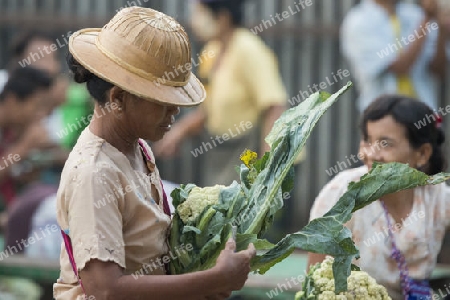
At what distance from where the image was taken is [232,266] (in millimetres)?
3250

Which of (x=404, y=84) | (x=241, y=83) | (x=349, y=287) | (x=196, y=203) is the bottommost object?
(x=349, y=287)

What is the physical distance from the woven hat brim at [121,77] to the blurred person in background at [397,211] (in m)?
1.29

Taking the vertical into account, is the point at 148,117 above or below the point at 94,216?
above

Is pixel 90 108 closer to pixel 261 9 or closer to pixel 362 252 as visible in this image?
pixel 261 9

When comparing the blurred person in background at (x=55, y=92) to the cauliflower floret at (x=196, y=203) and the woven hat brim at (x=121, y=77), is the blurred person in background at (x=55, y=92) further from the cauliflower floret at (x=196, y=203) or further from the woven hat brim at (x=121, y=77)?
the woven hat brim at (x=121, y=77)

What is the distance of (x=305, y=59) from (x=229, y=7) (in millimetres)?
1694

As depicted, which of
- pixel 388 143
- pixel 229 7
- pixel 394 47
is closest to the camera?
pixel 388 143

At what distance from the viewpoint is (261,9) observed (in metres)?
8.98

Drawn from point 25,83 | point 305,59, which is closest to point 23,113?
point 25,83

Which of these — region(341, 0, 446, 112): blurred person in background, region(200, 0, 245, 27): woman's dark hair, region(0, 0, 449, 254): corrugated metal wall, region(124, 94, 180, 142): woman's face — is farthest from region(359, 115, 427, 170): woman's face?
region(0, 0, 449, 254): corrugated metal wall

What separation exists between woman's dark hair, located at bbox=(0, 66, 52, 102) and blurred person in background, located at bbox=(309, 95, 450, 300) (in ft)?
11.8

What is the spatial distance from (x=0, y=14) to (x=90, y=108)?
2.01 meters

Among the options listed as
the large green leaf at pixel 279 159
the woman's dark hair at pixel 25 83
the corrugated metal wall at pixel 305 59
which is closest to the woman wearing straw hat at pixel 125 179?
the large green leaf at pixel 279 159

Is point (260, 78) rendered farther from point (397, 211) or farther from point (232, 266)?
point (232, 266)
